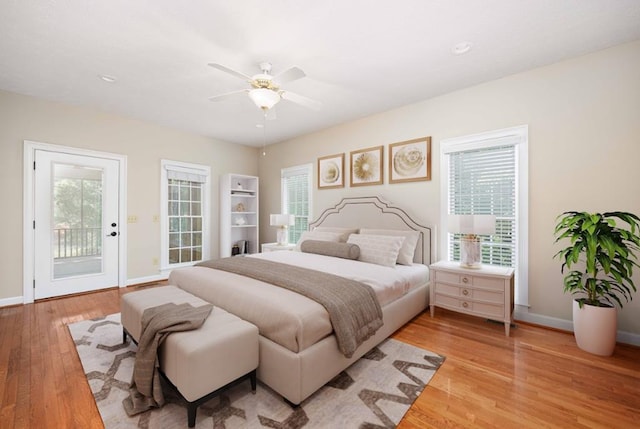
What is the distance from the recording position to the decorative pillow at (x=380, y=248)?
3.16 metres

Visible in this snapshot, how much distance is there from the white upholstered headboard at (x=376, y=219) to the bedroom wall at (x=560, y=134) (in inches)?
7.6

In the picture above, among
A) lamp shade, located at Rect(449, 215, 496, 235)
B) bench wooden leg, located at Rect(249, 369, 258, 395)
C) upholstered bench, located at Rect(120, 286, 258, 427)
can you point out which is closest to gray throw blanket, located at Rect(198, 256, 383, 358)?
upholstered bench, located at Rect(120, 286, 258, 427)

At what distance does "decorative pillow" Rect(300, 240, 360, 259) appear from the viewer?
334 centimetres

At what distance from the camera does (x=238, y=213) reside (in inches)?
224

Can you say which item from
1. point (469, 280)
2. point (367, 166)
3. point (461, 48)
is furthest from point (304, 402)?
point (367, 166)

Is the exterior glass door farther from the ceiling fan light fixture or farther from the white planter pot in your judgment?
the white planter pot

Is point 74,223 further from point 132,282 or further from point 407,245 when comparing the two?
point 407,245

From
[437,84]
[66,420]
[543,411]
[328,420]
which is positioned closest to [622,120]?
[437,84]

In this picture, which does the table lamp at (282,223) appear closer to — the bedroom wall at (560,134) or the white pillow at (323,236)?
the white pillow at (323,236)

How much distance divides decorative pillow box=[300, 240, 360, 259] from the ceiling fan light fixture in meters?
1.86

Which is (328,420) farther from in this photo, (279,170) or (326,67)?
(279,170)

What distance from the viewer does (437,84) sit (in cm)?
312

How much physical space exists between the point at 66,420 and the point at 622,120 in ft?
15.6

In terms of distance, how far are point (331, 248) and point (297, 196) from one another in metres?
2.14
